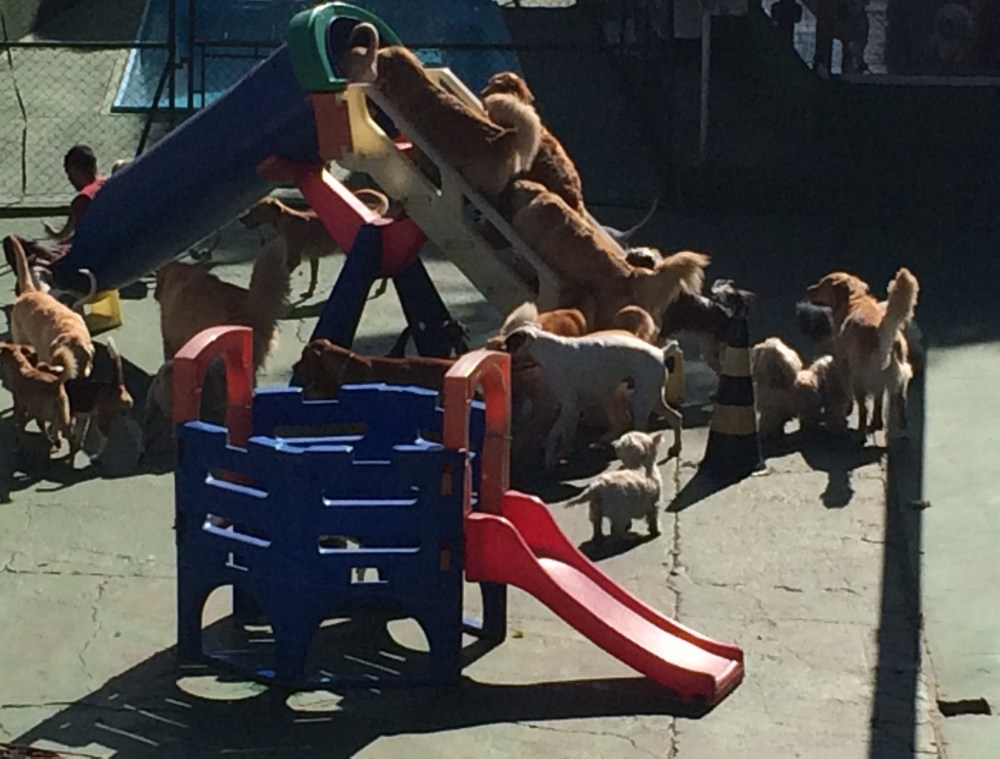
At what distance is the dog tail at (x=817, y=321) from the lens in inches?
404

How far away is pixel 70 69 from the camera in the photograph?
18.5 meters

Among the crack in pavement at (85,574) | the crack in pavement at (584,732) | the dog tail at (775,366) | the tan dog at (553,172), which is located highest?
the tan dog at (553,172)

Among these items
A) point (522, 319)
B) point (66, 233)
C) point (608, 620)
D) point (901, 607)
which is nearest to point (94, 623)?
point (608, 620)

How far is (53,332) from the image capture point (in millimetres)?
9734

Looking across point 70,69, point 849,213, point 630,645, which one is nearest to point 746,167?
point 849,213

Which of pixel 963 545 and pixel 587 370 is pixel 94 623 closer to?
pixel 587 370

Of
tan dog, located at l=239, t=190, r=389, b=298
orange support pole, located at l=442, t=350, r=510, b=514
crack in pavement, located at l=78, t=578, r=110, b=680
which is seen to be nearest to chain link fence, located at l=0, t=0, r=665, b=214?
tan dog, located at l=239, t=190, r=389, b=298

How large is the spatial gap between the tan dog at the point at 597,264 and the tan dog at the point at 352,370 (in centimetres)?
138

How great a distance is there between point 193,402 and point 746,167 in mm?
8673

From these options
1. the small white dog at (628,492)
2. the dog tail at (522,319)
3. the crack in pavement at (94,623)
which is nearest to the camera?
the crack in pavement at (94,623)

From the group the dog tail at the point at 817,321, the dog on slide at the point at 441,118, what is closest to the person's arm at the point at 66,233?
the dog on slide at the point at 441,118

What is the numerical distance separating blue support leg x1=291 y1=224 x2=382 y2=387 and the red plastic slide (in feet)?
10.1

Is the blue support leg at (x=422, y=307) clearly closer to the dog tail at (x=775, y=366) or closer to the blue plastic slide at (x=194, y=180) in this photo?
the blue plastic slide at (x=194, y=180)

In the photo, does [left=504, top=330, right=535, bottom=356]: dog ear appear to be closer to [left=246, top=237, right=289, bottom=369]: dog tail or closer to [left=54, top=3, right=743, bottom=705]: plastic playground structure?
[left=54, top=3, right=743, bottom=705]: plastic playground structure
